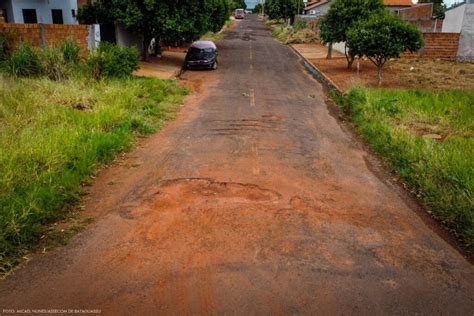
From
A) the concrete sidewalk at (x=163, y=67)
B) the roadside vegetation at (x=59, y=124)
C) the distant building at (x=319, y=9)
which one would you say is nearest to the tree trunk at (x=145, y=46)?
the concrete sidewalk at (x=163, y=67)

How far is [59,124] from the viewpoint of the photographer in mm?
8844

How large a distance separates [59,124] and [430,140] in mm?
7810

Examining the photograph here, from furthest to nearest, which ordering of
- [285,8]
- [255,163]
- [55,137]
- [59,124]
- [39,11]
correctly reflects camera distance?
[285,8], [39,11], [59,124], [255,163], [55,137]

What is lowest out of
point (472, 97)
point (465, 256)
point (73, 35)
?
point (465, 256)

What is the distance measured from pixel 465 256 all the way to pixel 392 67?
→ 1874 cm

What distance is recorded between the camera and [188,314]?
4.02 metres

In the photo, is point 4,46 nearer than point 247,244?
No

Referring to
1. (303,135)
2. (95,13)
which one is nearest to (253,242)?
(303,135)

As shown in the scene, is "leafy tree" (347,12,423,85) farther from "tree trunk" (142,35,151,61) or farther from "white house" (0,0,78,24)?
"white house" (0,0,78,24)

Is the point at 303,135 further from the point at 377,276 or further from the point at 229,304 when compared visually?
the point at 229,304

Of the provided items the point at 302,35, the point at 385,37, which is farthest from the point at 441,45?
the point at 302,35

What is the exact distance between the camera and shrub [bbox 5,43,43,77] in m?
13.5

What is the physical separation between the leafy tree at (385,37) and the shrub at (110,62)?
898 cm

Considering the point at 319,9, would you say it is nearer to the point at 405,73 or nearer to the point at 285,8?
the point at 285,8
